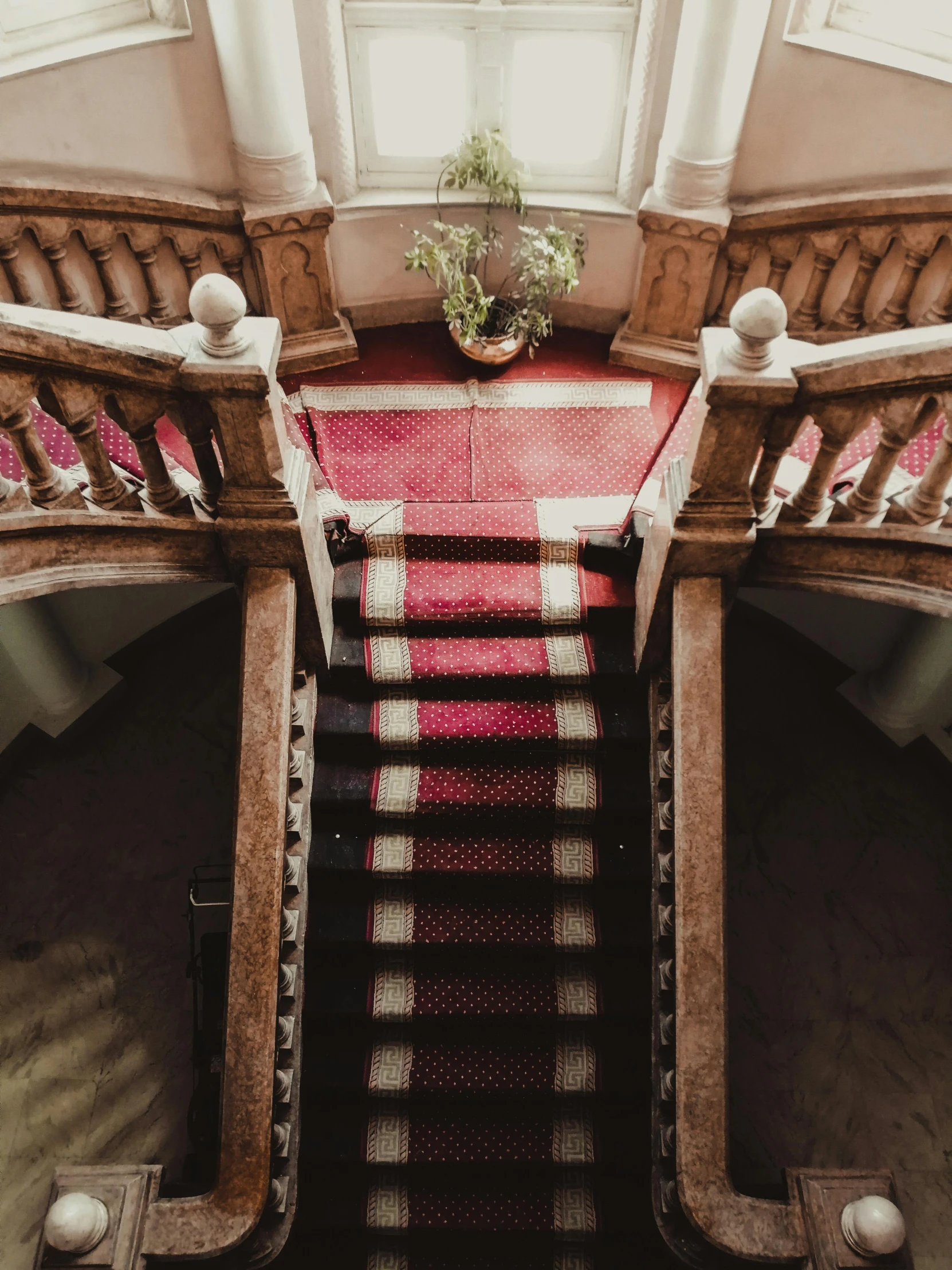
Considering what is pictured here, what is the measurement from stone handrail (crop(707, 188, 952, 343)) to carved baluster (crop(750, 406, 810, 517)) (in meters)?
1.90

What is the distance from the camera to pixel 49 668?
18.2 ft

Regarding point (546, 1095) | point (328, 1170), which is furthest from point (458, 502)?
point (328, 1170)

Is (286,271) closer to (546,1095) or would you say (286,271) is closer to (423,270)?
(423,270)

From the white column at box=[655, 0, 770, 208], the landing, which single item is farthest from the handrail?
the white column at box=[655, 0, 770, 208]

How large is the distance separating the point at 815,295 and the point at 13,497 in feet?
13.1

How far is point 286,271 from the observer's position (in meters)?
5.16

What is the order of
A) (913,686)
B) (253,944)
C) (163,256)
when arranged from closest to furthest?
(253,944), (163,256), (913,686)

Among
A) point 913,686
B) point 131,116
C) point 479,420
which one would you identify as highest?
point 131,116

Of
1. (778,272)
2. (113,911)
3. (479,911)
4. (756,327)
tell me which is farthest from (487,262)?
(113,911)

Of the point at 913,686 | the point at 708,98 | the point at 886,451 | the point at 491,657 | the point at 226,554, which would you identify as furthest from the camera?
the point at 913,686

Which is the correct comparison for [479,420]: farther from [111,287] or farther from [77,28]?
[77,28]

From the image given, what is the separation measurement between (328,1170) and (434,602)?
2449 millimetres

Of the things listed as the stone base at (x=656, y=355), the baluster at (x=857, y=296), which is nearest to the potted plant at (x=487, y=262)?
the stone base at (x=656, y=355)

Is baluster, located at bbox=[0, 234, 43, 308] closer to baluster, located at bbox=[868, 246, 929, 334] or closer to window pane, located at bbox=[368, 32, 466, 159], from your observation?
window pane, located at bbox=[368, 32, 466, 159]
